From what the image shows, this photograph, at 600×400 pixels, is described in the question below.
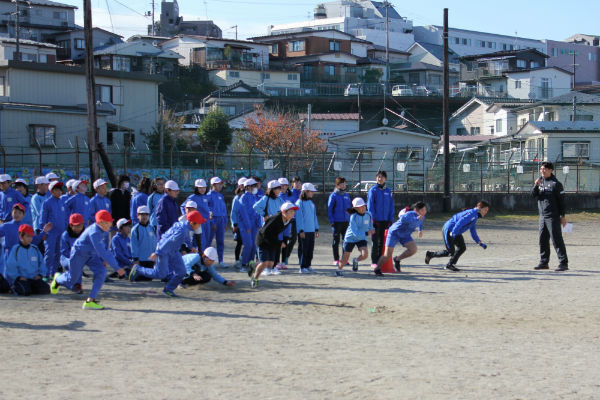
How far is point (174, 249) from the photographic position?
10930 mm

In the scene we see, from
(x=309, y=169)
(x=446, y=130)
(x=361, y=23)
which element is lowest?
(x=309, y=169)

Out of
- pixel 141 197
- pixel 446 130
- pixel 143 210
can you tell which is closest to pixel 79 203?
pixel 141 197

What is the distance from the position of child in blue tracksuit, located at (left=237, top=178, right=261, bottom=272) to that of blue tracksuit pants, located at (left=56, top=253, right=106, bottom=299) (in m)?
4.08

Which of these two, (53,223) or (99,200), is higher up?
(99,200)

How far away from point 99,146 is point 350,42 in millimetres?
58430

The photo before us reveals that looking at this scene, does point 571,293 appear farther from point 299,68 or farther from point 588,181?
point 299,68

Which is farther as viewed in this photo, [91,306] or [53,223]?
[53,223]

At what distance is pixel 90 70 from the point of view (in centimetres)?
2239

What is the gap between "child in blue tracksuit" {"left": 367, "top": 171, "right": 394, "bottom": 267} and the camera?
14.7m

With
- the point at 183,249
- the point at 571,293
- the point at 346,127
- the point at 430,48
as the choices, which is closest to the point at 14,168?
the point at 183,249

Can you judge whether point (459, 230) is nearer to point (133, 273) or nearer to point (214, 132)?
point (133, 273)

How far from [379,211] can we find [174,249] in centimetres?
527

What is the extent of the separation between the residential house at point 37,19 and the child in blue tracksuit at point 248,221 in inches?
2149

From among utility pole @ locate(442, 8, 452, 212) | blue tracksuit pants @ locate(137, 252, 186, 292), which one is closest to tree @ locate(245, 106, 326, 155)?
utility pole @ locate(442, 8, 452, 212)
